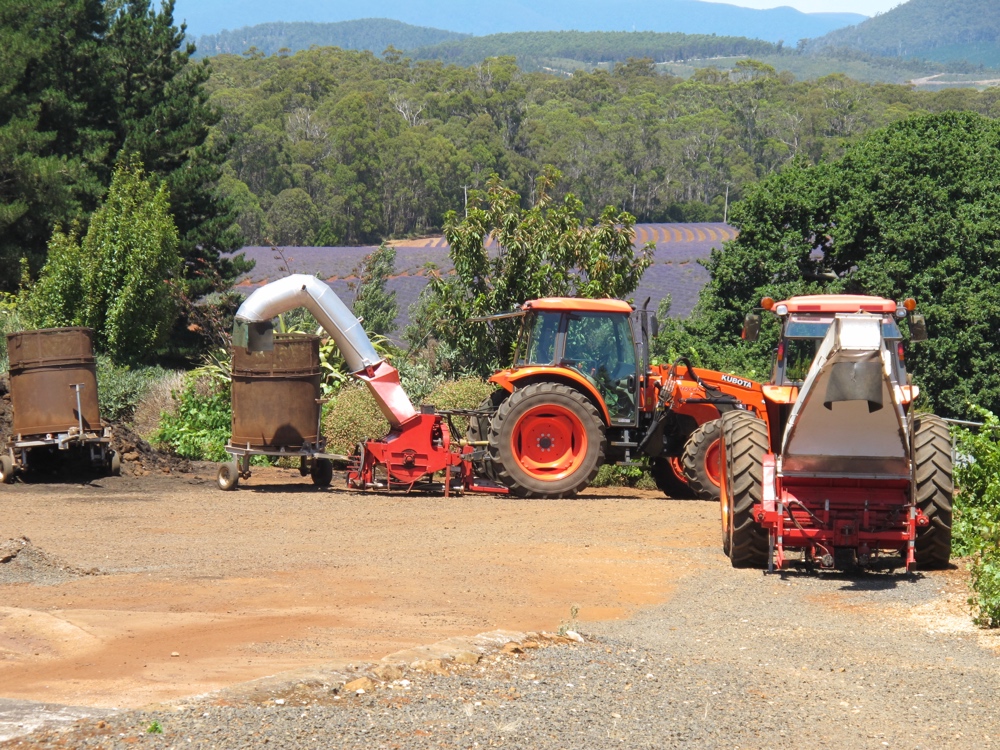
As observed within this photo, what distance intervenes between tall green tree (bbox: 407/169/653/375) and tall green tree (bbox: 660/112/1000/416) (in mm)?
4791

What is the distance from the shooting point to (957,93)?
154000 millimetres

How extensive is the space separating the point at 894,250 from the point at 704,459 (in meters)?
14.2

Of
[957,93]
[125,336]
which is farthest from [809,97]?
[125,336]

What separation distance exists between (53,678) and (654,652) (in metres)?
3.56

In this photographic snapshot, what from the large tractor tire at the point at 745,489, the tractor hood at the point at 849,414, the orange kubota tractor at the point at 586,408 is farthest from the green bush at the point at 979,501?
the orange kubota tractor at the point at 586,408

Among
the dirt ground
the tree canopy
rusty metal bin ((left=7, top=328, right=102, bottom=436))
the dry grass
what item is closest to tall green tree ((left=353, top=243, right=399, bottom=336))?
the tree canopy

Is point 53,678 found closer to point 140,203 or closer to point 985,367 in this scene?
point 140,203

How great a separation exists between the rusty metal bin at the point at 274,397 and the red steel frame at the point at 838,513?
799cm

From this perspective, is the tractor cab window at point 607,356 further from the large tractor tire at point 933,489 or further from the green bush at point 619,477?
the large tractor tire at point 933,489

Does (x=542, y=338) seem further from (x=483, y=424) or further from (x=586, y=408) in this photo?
(x=483, y=424)

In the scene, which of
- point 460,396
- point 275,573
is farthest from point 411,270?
point 275,573

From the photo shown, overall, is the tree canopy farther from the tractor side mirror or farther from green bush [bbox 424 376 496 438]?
the tractor side mirror

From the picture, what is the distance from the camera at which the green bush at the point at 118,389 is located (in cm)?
2316

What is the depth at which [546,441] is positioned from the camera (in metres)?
16.9
